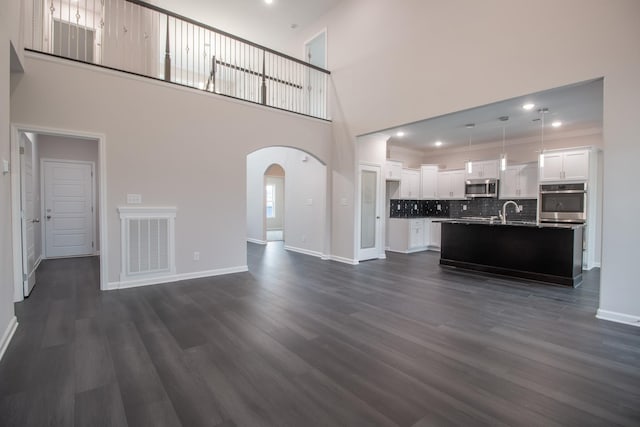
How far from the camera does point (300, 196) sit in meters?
7.69

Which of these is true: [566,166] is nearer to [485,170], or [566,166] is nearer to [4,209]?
[485,170]

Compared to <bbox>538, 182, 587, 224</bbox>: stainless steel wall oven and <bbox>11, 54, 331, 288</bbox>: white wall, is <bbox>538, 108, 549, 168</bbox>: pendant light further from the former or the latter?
<bbox>11, 54, 331, 288</bbox>: white wall

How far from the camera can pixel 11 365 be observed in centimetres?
230

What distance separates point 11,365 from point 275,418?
84.0 inches

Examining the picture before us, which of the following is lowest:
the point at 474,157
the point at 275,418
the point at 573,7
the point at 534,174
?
the point at 275,418

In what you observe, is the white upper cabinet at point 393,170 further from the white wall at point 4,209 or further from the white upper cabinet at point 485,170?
the white wall at point 4,209

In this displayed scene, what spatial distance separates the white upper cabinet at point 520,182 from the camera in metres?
7.03

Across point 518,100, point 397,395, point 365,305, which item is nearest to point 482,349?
point 397,395

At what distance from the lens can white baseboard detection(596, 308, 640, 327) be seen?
3166 mm

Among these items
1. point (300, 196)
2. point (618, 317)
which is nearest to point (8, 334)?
point (300, 196)

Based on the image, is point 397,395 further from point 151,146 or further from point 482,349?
point 151,146

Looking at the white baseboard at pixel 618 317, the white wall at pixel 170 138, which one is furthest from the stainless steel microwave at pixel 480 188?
the white wall at pixel 170 138

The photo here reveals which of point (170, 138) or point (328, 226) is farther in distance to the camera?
point (328, 226)

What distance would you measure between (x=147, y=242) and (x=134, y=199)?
66 centimetres
